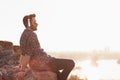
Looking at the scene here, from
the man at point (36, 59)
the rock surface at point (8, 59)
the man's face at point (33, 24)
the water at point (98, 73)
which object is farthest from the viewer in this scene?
the water at point (98, 73)

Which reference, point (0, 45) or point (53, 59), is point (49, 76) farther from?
point (0, 45)

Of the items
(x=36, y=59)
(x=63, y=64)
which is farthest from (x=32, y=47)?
(x=63, y=64)

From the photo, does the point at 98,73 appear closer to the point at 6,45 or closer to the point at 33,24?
the point at 6,45

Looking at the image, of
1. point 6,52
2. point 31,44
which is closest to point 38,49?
point 31,44

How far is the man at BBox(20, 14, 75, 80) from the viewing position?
11484 millimetres

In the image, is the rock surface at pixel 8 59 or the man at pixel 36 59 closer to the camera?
the man at pixel 36 59

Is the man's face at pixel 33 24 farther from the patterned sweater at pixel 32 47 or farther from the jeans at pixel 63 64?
the jeans at pixel 63 64

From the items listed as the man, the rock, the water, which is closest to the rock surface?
the rock

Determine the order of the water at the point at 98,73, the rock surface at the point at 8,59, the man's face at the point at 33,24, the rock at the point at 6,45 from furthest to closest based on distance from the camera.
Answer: the water at the point at 98,73 < the rock at the point at 6,45 < the rock surface at the point at 8,59 < the man's face at the point at 33,24

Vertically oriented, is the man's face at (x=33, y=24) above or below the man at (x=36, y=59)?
above

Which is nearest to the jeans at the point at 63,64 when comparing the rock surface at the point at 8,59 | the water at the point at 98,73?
the rock surface at the point at 8,59

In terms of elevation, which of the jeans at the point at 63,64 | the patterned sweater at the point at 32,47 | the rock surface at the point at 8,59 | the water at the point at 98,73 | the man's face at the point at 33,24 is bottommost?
the water at the point at 98,73

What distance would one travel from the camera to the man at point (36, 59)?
1148 cm

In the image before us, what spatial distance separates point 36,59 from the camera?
11500mm
